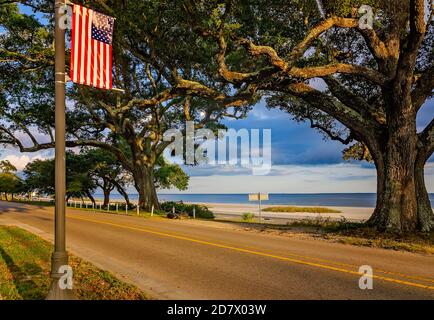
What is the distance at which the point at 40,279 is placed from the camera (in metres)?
7.54

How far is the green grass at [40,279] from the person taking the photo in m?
6.46

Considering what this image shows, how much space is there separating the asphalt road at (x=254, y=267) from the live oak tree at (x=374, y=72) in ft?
14.2

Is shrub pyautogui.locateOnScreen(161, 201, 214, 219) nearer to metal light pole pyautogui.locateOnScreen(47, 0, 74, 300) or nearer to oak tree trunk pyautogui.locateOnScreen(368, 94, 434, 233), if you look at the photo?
oak tree trunk pyautogui.locateOnScreen(368, 94, 434, 233)

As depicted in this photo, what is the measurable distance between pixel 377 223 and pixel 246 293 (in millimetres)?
9992

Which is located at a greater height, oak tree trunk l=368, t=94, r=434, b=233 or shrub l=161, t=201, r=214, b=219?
oak tree trunk l=368, t=94, r=434, b=233

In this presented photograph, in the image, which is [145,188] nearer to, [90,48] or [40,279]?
[40,279]

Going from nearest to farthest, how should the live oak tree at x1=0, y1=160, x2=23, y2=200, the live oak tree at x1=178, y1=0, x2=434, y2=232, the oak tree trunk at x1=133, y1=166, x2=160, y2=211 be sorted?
the live oak tree at x1=178, y1=0, x2=434, y2=232 < the oak tree trunk at x1=133, y1=166, x2=160, y2=211 < the live oak tree at x1=0, y1=160, x2=23, y2=200

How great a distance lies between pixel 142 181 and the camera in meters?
32.6

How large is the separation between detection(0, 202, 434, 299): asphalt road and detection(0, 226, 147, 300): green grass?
1.51 ft

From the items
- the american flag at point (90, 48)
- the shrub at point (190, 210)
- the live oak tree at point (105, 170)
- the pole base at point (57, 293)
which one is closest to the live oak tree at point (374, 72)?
the american flag at point (90, 48)

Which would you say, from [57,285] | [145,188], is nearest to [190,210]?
[145,188]

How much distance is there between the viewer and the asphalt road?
681 centimetres

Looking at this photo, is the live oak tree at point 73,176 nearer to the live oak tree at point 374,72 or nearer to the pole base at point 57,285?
the live oak tree at point 374,72

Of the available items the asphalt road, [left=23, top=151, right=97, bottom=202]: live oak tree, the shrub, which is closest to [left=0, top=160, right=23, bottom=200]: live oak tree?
[left=23, top=151, right=97, bottom=202]: live oak tree
